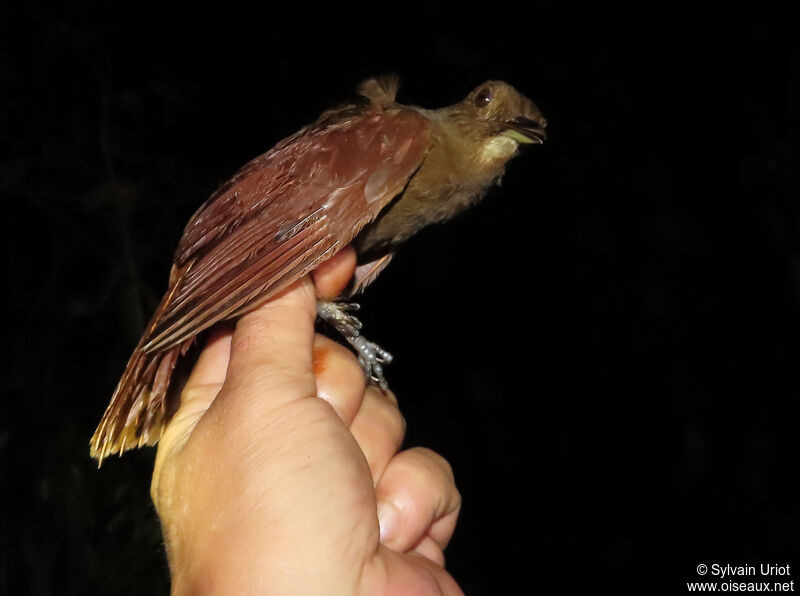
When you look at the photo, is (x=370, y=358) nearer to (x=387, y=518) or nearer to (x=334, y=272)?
(x=334, y=272)

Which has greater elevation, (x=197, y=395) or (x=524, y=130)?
(x=524, y=130)

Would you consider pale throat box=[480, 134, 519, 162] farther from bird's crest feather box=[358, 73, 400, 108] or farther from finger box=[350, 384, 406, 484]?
finger box=[350, 384, 406, 484]

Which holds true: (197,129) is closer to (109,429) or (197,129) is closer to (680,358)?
(109,429)

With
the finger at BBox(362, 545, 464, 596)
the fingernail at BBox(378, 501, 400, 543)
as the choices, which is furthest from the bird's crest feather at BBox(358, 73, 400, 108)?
the finger at BBox(362, 545, 464, 596)

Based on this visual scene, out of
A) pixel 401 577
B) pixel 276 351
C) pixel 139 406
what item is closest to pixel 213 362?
pixel 139 406

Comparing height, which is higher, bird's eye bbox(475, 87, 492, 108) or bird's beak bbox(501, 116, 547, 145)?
bird's eye bbox(475, 87, 492, 108)

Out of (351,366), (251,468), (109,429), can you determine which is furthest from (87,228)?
(251,468)

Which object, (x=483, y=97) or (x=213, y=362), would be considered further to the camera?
(x=483, y=97)
